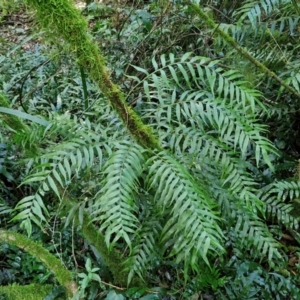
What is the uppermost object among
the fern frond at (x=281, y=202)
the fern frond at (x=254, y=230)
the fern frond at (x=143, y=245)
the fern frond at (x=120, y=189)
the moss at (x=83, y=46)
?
the moss at (x=83, y=46)

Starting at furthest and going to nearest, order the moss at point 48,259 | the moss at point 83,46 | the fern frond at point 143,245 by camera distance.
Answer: the moss at point 48,259 → the fern frond at point 143,245 → the moss at point 83,46

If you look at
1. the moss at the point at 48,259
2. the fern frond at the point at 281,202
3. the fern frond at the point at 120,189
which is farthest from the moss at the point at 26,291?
the fern frond at the point at 281,202

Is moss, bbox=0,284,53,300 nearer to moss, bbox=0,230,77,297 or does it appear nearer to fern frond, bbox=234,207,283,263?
moss, bbox=0,230,77,297

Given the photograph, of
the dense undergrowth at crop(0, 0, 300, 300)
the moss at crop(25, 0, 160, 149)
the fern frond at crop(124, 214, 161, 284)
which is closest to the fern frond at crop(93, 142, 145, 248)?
the dense undergrowth at crop(0, 0, 300, 300)

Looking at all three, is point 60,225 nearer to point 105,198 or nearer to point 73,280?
point 73,280

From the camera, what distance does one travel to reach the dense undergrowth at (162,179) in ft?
5.70

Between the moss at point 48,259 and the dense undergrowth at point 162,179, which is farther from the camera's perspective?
the moss at point 48,259

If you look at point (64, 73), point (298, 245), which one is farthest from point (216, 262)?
point (64, 73)

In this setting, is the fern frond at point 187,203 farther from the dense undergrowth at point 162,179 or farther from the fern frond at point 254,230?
the fern frond at point 254,230

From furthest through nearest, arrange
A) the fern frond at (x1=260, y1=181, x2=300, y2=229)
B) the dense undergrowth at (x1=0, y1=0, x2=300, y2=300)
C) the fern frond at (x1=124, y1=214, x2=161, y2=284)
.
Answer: the fern frond at (x1=260, y1=181, x2=300, y2=229)
the fern frond at (x1=124, y1=214, x2=161, y2=284)
the dense undergrowth at (x1=0, y1=0, x2=300, y2=300)

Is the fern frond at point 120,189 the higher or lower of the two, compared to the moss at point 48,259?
higher

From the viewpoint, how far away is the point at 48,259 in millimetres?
2213

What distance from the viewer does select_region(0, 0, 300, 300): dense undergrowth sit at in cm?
174

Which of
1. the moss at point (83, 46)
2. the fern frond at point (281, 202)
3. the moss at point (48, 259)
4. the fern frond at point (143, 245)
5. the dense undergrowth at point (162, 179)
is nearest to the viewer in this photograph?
the moss at point (83, 46)
